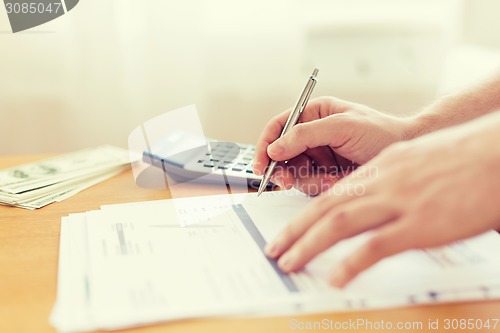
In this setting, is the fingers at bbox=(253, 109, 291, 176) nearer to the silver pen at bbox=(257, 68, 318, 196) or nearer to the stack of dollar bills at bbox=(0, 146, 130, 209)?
the silver pen at bbox=(257, 68, 318, 196)

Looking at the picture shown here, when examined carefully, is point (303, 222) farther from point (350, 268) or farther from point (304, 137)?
point (304, 137)

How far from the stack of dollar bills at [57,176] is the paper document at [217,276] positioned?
0.17 metres

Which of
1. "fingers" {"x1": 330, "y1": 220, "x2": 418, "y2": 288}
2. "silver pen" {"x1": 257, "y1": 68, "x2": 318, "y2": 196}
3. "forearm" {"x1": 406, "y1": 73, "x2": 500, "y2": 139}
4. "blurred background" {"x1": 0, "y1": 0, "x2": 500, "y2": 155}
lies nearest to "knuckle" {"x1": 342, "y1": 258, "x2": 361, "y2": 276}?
"fingers" {"x1": 330, "y1": 220, "x2": 418, "y2": 288}

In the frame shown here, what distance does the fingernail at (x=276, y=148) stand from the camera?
2.47ft

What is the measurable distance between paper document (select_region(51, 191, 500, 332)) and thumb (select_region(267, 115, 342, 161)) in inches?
5.5

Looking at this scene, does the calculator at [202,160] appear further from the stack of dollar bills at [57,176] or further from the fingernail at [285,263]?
the fingernail at [285,263]

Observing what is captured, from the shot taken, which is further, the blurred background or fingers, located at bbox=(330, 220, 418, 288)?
the blurred background

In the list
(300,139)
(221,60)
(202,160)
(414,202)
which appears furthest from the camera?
(221,60)

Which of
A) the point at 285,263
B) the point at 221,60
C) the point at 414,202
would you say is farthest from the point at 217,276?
the point at 221,60

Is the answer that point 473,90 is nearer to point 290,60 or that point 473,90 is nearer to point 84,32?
point 290,60

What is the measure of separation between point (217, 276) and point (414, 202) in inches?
6.9

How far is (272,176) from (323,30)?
86cm

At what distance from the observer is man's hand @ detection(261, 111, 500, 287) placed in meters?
0.43

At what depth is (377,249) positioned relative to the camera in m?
0.45
